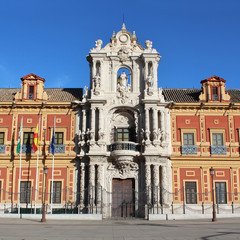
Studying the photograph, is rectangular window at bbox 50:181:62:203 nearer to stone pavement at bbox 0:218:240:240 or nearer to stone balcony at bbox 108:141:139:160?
stone balcony at bbox 108:141:139:160

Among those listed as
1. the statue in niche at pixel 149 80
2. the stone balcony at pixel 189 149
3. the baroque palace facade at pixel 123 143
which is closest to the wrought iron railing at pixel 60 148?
the baroque palace facade at pixel 123 143

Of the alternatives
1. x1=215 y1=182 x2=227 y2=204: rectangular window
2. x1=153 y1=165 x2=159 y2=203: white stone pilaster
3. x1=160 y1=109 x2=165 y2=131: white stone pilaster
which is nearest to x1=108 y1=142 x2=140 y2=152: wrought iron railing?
x1=153 y1=165 x2=159 y2=203: white stone pilaster

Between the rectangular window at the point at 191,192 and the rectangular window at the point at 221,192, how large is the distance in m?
1.97

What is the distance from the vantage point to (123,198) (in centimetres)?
3072

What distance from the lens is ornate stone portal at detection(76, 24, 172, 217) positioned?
30.2 meters

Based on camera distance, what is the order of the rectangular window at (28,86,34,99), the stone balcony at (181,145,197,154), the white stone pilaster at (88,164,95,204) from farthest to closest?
the rectangular window at (28,86,34,99)
the stone balcony at (181,145,197,154)
the white stone pilaster at (88,164,95,204)

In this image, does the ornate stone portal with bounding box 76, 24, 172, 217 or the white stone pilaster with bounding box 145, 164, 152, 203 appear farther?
the ornate stone portal with bounding box 76, 24, 172, 217

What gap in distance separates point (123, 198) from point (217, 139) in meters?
10.4

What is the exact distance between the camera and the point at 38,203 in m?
30.6

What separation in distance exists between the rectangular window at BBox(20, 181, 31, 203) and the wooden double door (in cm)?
754

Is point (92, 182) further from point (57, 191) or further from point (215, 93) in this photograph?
point (215, 93)

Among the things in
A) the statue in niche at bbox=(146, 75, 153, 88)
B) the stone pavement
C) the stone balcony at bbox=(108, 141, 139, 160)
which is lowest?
the stone pavement

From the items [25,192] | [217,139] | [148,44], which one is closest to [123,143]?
[217,139]

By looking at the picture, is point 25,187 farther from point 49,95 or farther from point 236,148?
point 236,148
